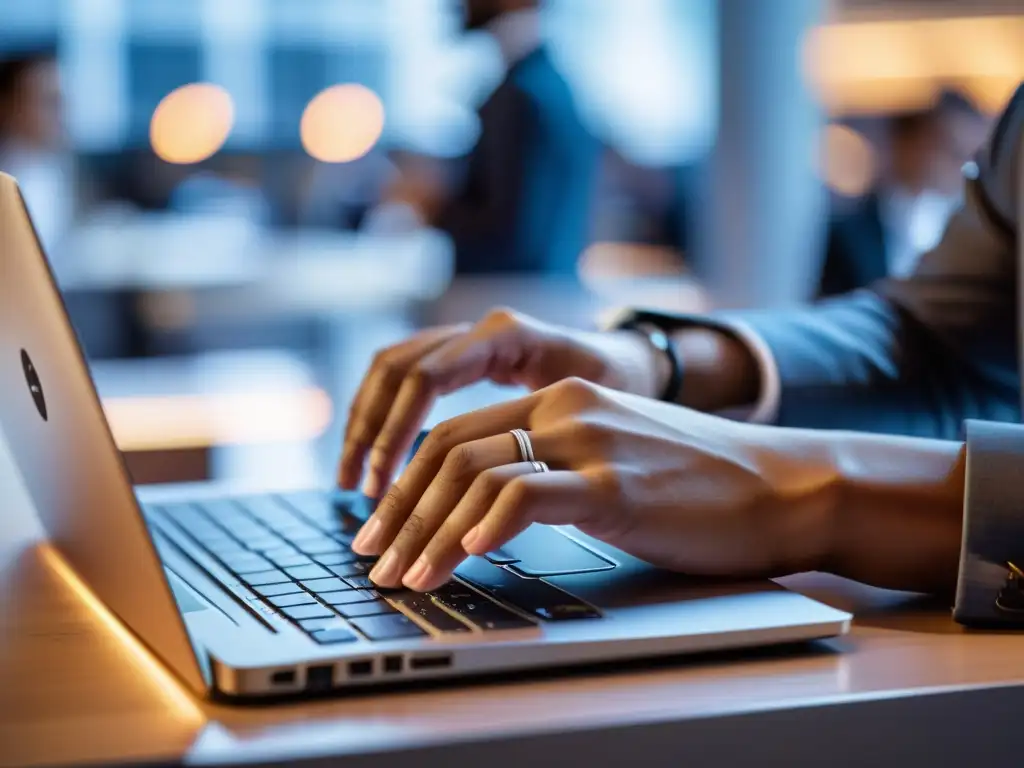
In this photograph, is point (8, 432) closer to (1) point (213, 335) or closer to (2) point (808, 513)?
(2) point (808, 513)

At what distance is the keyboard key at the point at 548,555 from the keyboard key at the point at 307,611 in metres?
0.11

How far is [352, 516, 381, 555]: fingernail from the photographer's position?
0.58 meters

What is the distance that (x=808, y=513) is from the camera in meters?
0.60

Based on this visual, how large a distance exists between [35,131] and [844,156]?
3374mm

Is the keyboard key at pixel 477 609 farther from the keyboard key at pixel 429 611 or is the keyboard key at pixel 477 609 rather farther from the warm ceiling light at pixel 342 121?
the warm ceiling light at pixel 342 121

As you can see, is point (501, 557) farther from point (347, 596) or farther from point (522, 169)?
point (522, 169)

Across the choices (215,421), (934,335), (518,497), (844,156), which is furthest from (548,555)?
(844,156)

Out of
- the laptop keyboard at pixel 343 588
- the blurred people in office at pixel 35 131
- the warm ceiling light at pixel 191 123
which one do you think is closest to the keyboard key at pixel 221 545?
the laptop keyboard at pixel 343 588

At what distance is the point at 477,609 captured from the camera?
518 mm

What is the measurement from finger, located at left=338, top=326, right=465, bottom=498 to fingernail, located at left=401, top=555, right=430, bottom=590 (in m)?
0.26

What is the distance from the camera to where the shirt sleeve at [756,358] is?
94 centimetres

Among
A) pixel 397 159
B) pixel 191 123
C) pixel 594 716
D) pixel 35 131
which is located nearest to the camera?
pixel 594 716

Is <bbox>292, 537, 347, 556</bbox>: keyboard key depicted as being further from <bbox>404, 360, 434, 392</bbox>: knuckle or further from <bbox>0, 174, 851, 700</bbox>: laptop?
<bbox>404, 360, 434, 392</bbox>: knuckle

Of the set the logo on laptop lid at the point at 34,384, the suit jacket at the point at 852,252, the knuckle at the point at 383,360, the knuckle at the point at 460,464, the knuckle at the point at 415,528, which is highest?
the logo on laptop lid at the point at 34,384
